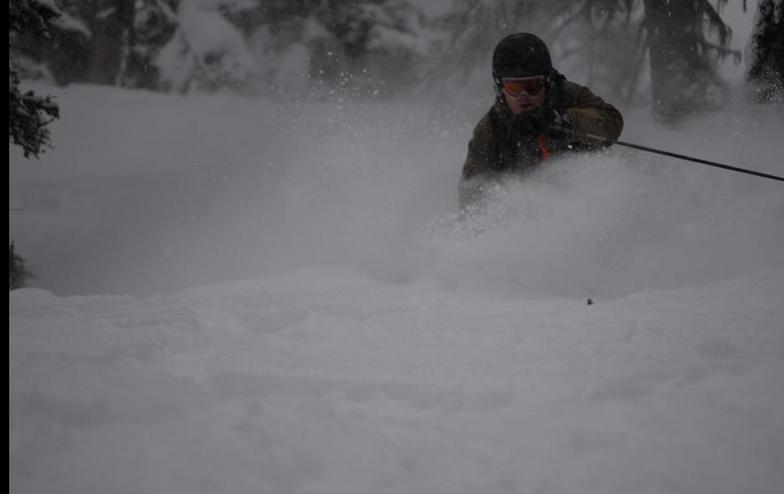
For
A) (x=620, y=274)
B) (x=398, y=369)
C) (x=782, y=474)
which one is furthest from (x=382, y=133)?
(x=782, y=474)

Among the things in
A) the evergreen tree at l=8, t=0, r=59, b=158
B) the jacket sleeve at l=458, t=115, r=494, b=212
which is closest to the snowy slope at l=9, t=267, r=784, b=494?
the jacket sleeve at l=458, t=115, r=494, b=212

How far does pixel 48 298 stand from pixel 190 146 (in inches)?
404

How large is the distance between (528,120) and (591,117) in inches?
19.3

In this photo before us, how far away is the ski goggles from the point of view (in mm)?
4277

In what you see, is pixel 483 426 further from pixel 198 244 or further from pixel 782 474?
pixel 198 244

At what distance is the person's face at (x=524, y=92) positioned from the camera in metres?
4.29

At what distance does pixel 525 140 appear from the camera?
454 centimetres

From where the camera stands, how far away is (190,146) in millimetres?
12578

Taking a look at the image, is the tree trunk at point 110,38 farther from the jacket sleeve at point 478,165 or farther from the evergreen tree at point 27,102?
the jacket sleeve at point 478,165

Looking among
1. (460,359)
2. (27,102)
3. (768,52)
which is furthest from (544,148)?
(27,102)

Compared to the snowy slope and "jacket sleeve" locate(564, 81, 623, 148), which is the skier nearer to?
"jacket sleeve" locate(564, 81, 623, 148)

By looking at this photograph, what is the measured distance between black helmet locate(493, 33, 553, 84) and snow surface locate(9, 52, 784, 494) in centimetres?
80

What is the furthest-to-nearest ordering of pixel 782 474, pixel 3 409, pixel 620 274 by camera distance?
pixel 620 274 < pixel 3 409 < pixel 782 474

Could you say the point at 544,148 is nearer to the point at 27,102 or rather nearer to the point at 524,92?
the point at 524,92
